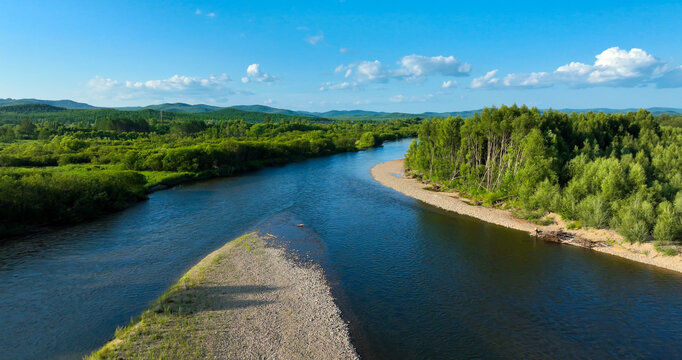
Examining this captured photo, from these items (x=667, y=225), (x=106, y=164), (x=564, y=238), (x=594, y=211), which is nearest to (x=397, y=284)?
(x=564, y=238)

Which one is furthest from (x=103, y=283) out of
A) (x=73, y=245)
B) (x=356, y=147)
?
(x=356, y=147)

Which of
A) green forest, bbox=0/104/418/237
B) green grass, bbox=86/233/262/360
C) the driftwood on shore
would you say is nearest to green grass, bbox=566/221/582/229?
the driftwood on shore

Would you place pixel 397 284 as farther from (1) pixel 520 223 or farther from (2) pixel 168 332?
(1) pixel 520 223

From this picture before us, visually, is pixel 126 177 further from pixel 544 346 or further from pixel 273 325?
pixel 544 346

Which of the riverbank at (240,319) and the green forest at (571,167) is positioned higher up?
the green forest at (571,167)

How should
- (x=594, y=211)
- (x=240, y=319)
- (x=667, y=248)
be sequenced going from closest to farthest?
1. (x=240, y=319)
2. (x=667, y=248)
3. (x=594, y=211)

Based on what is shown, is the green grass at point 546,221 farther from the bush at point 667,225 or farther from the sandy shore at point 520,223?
the bush at point 667,225

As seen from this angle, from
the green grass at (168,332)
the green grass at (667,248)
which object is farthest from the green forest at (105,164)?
the green grass at (667,248)

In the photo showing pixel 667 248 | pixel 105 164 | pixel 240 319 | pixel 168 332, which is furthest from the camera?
pixel 105 164
